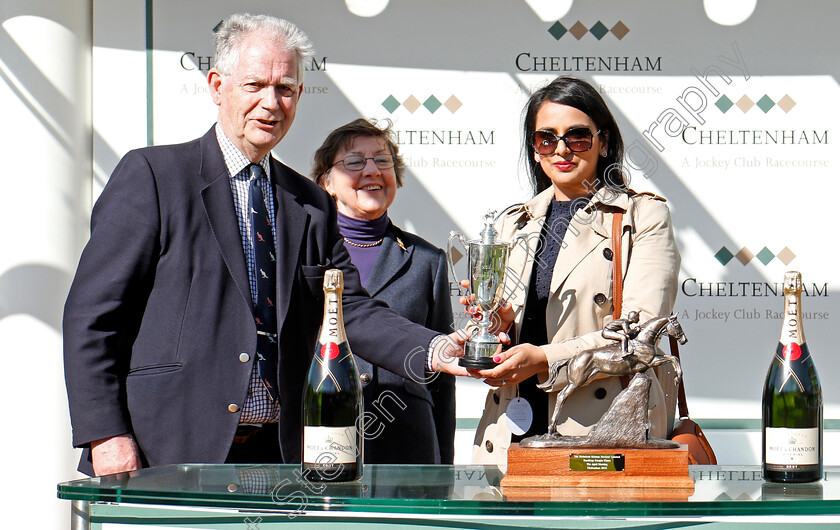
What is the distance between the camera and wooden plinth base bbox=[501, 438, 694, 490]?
6.50 feet

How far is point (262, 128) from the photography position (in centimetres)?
269

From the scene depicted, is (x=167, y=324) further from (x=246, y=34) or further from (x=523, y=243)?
(x=523, y=243)

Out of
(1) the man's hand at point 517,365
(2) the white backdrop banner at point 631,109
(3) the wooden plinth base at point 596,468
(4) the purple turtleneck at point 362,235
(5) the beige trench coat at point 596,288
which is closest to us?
(3) the wooden plinth base at point 596,468

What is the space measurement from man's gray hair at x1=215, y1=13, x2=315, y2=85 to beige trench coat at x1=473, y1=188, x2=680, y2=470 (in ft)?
3.19

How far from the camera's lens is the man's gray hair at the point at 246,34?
268 cm

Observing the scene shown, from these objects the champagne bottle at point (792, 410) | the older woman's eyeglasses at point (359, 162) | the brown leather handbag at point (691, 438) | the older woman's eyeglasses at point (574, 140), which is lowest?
the brown leather handbag at point (691, 438)

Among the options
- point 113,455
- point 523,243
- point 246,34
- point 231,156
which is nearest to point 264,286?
point 231,156

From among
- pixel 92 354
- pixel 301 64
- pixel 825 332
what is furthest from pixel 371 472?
pixel 825 332

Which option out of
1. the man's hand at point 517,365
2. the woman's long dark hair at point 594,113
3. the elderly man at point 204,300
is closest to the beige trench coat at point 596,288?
the woman's long dark hair at point 594,113

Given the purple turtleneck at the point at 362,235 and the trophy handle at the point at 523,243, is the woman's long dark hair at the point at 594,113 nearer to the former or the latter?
the trophy handle at the point at 523,243

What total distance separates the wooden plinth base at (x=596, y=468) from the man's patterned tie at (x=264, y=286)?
807 mm

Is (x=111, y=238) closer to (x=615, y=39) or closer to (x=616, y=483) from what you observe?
(x=616, y=483)

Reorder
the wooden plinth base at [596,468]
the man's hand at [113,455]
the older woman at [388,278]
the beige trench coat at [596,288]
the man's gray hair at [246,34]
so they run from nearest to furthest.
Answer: the wooden plinth base at [596,468] → the man's hand at [113,455] → the man's gray hair at [246,34] → the beige trench coat at [596,288] → the older woman at [388,278]

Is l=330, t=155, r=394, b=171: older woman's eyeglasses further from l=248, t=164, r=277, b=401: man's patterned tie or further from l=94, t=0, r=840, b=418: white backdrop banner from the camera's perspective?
l=248, t=164, r=277, b=401: man's patterned tie
